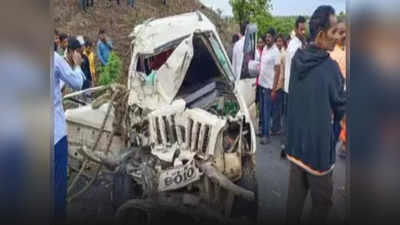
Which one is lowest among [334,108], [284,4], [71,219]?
[71,219]

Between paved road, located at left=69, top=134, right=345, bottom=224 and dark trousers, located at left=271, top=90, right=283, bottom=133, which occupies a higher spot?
dark trousers, located at left=271, top=90, right=283, bottom=133

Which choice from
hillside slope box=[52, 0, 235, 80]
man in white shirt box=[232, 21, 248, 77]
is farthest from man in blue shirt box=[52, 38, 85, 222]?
man in white shirt box=[232, 21, 248, 77]

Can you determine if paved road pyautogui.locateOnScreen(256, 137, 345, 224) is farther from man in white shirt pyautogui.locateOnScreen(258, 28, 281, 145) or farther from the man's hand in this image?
the man's hand

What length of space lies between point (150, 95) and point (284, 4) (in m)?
1.04

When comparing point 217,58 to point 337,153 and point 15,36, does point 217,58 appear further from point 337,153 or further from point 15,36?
point 15,36

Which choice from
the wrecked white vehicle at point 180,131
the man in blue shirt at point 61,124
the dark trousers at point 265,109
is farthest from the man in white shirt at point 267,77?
the man in blue shirt at point 61,124

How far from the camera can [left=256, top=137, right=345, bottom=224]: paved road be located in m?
4.17

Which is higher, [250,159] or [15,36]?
[15,36]

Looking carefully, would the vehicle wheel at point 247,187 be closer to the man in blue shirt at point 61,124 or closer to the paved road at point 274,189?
the paved road at point 274,189

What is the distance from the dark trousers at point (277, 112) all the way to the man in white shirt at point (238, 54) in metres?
0.30

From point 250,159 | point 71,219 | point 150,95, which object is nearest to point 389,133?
point 250,159

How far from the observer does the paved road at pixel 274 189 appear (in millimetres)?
4168

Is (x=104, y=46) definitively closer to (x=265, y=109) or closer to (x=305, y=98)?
(x=265, y=109)

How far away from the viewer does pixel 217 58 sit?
13.9 feet
